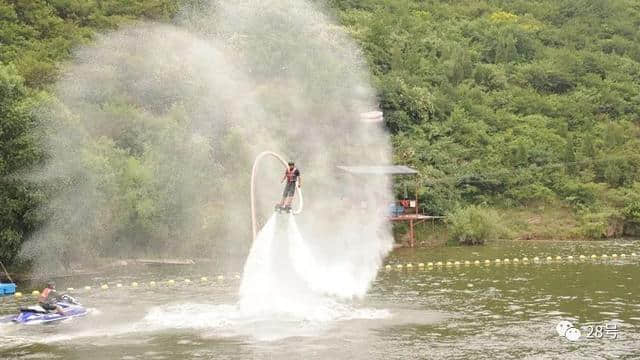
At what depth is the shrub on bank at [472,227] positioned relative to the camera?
65.6m

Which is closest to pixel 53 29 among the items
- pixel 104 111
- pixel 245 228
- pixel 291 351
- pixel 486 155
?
pixel 104 111

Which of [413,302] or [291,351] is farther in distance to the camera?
[413,302]

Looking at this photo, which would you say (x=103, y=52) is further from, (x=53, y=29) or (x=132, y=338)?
(x=132, y=338)

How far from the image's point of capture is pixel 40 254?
51.1 meters

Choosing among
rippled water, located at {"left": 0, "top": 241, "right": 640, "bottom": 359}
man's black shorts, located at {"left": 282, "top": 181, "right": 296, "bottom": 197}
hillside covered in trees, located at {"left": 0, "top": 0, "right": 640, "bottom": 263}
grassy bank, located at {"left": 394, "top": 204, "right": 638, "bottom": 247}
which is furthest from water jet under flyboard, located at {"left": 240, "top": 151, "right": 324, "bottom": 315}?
grassy bank, located at {"left": 394, "top": 204, "right": 638, "bottom": 247}

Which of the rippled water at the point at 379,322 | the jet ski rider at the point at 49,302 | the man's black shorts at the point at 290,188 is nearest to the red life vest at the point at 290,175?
the man's black shorts at the point at 290,188

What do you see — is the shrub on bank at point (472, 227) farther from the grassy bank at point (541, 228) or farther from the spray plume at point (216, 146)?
the spray plume at point (216, 146)

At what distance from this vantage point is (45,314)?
118 ft

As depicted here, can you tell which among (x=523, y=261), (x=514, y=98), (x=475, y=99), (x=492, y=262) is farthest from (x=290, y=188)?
(x=514, y=98)

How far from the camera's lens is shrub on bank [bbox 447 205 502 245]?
65562mm

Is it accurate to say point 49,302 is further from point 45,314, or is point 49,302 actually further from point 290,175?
point 290,175

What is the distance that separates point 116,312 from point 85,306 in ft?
9.05

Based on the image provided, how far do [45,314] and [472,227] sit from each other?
3698 cm

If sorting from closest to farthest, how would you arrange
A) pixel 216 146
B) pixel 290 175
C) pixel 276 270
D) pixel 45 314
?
pixel 290 175, pixel 276 270, pixel 45 314, pixel 216 146
